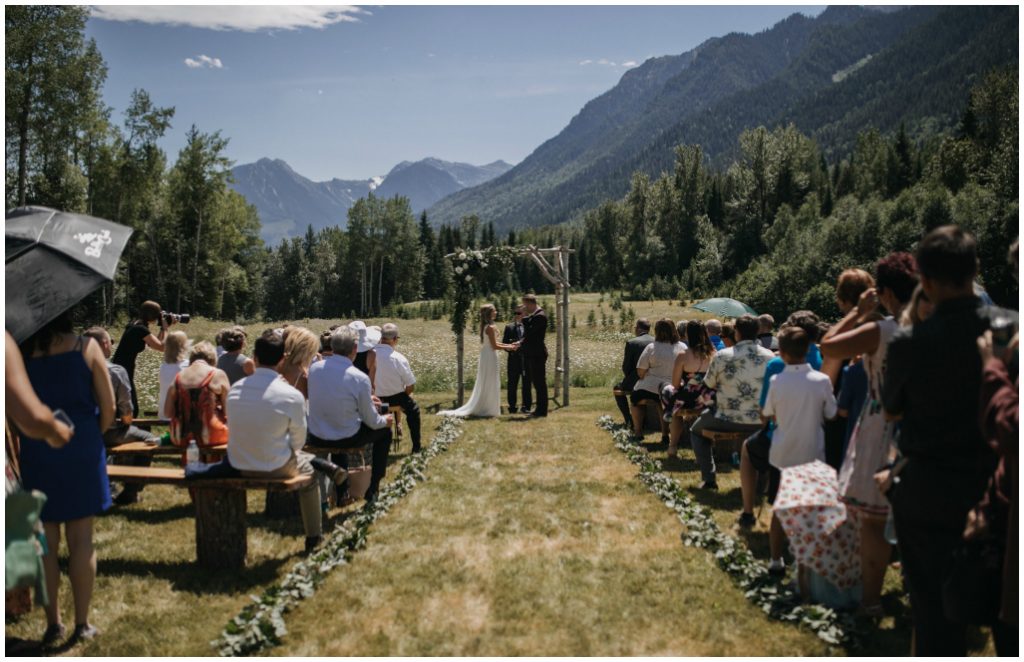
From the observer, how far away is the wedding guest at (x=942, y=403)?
334 centimetres

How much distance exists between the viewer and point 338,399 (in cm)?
792

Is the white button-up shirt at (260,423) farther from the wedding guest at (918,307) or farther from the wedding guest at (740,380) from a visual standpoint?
the wedding guest at (918,307)

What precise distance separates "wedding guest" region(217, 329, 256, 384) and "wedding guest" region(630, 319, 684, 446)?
5736mm

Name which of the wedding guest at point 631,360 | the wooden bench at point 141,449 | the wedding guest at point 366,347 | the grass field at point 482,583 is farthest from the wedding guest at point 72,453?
the wedding guest at point 631,360

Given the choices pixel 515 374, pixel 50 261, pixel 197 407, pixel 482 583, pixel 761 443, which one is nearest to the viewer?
pixel 50 261

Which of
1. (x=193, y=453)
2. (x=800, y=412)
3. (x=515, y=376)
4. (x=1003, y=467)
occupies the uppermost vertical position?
(x=1003, y=467)

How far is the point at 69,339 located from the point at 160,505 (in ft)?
13.5

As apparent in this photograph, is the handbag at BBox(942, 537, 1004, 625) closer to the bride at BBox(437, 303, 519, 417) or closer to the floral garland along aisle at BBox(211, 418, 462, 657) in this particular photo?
the floral garland along aisle at BBox(211, 418, 462, 657)

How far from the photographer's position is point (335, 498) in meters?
8.10

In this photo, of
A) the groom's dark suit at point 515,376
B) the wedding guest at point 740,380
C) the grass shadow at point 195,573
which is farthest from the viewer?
the groom's dark suit at point 515,376

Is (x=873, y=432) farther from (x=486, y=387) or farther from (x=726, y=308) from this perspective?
(x=726, y=308)

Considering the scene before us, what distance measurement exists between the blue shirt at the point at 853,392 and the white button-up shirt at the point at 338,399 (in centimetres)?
466

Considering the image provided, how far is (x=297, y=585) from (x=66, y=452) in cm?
190

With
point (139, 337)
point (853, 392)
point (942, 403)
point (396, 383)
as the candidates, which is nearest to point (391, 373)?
point (396, 383)
